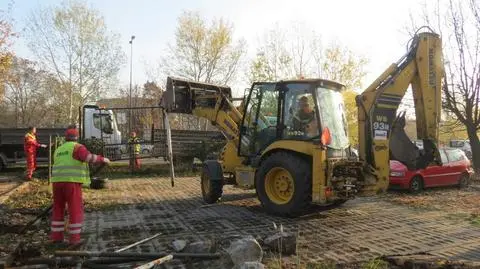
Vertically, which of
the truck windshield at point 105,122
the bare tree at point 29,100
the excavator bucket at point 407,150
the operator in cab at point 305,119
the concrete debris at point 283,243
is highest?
the bare tree at point 29,100

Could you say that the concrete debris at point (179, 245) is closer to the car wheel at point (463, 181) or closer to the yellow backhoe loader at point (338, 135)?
the yellow backhoe loader at point (338, 135)

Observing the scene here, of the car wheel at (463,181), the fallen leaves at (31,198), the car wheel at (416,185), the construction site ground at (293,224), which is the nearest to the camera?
the construction site ground at (293,224)

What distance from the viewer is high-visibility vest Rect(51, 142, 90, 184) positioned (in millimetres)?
7340

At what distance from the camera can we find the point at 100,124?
64.4 feet

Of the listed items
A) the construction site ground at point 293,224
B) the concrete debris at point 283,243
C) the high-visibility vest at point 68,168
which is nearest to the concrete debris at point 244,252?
the construction site ground at point 293,224

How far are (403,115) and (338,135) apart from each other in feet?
4.28

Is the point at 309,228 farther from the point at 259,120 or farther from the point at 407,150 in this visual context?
the point at 259,120

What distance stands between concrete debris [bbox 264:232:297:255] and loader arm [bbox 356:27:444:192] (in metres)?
3.19

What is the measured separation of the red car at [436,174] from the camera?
14.0 meters

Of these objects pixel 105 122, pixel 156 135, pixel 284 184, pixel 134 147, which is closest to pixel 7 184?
pixel 134 147

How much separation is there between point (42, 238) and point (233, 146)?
4916 mm

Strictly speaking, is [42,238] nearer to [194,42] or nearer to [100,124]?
[100,124]

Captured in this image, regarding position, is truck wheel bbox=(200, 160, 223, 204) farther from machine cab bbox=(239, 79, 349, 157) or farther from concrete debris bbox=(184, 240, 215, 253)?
concrete debris bbox=(184, 240, 215, 253)

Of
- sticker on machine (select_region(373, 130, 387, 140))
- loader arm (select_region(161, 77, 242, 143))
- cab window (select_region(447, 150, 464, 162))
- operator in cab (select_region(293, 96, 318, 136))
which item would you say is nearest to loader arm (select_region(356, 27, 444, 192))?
sticker on machine (select_region(373, 130, 387, 140))
